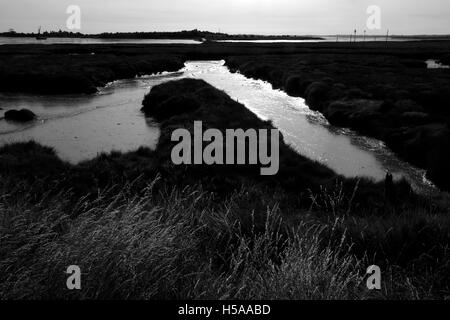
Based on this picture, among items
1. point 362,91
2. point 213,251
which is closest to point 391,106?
point 362,91

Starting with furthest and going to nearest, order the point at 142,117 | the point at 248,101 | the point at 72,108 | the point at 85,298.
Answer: the point at 248,101, the point at 72,108, the point at 142,117, the point at 85,298

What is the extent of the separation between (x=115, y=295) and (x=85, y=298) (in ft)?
1.21

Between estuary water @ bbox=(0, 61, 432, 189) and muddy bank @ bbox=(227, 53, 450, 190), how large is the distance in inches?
35.8

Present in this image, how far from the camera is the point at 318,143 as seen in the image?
25984 mm

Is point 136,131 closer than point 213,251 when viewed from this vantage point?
No

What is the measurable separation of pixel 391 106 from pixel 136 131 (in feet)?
66.5

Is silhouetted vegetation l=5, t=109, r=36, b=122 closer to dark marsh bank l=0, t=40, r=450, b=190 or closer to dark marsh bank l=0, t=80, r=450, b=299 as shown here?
dark marsh bank l=0, t=40, r=450, b=190

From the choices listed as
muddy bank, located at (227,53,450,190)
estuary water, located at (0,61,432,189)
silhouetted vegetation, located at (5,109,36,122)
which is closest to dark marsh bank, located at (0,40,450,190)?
muddy bank, located at (227,53,450,190)

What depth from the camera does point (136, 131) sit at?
28.6m

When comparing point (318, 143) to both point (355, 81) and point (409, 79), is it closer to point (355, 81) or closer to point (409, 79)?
point (355, 81)

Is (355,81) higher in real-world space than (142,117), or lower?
higher

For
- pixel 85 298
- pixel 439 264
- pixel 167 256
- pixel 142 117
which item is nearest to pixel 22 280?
pixel 85 298

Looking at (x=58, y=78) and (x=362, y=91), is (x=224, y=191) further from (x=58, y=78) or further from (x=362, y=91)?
(x=58, y=78)

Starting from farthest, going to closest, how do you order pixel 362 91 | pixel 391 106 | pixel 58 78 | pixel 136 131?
pixel 58 78 < pixel 362 91 < pixel 391 106 < pixel 136 131
